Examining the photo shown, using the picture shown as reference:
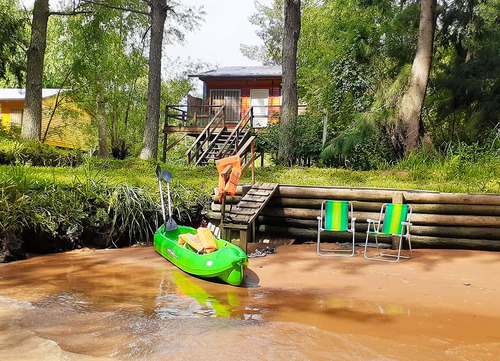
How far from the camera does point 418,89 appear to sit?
12.1 m

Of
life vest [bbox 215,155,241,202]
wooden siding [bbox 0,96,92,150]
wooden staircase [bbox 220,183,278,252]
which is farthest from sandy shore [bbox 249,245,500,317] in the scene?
wooden siding [bbox 0,96,92,150]

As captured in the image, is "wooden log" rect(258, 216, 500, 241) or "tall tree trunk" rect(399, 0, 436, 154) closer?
"wooden log" rect(258, 216, 500, 241)

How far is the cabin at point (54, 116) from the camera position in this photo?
23.2 metres

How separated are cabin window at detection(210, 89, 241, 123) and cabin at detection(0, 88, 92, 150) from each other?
763 cm

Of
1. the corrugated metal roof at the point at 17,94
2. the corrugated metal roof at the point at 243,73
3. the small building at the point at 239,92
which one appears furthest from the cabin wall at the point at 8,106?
the small building at the point at 239,92

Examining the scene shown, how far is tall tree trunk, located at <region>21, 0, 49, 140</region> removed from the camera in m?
13.2

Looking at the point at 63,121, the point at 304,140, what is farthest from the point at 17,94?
the point at 304,140

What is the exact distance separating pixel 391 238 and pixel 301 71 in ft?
64.1

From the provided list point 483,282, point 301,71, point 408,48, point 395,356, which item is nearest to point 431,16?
point 408,48

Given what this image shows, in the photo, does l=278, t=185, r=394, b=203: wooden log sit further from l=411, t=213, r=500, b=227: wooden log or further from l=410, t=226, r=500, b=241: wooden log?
l=410, t=226, r=500, b=241: wooden log

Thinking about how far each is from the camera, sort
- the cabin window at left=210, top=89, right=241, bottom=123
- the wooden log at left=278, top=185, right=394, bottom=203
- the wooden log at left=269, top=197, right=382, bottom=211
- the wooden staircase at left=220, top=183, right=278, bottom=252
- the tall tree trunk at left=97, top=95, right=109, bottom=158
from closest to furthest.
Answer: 1. the wooden staircase at left=220, top=183, right=278, bottom=252
2. the wooden log at left=278, top=185, right=394, bottom=203
3. the wooden log at left=269, top=197, right=382, bottom=211
4. the tall tree trunk at left=97, top=95, right=109, bottom=158
5. the cabin window at left=210, top=89, right=241, bottom=123

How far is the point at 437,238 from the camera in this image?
7.14 m

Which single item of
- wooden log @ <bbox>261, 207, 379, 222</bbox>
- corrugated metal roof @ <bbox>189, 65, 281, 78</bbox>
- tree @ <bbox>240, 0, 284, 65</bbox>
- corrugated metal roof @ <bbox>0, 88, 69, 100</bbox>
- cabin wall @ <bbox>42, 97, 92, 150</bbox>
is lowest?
wooden log @ <bbox>261, 207, 379, 222</bbox>

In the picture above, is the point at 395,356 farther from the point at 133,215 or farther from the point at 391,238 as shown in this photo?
the point at 133,215
